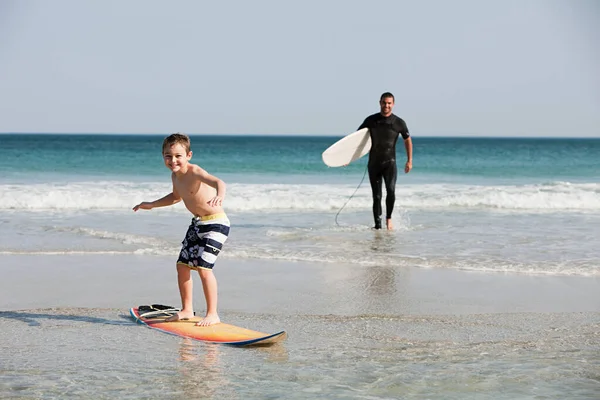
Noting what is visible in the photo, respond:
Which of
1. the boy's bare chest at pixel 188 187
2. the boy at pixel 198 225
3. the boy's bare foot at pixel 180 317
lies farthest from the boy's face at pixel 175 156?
the boy's bare foot at pixel 180 317

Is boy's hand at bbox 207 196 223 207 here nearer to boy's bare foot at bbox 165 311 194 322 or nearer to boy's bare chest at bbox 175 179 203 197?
boy's bare chest at bbox 175 179 203 197

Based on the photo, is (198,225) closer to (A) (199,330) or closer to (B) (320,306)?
(A) (199,330)

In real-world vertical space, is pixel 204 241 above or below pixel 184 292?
above

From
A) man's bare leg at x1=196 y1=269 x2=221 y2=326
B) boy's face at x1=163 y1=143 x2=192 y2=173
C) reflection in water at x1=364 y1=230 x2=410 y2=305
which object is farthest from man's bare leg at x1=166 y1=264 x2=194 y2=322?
reflection in water at x1=364 y1=230 x2=410 y2=305

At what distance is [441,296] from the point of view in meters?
6.18

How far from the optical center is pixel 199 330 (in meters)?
4.89

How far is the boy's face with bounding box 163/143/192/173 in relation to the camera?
5.06 meters

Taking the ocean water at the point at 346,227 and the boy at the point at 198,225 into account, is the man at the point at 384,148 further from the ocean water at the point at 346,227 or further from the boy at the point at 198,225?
the boy at the point at 198,225

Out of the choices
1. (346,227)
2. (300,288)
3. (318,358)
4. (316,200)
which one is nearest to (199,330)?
(318,358)

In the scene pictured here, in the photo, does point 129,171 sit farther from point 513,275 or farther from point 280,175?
point 513,275

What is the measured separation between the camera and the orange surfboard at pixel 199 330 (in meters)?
4.55

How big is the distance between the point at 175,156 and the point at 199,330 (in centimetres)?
114

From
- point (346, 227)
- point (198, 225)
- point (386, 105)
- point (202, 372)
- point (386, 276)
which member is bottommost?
point (202, 372)

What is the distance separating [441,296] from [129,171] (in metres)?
25.5
